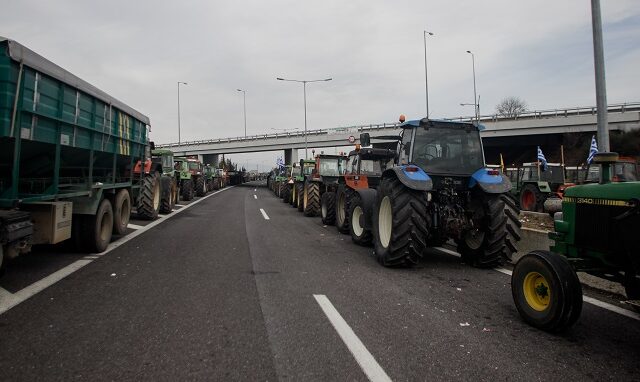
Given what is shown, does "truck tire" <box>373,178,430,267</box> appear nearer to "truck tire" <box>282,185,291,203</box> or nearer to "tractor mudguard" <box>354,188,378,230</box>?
"tractor mudguard" <box>354,188,378,230</box>

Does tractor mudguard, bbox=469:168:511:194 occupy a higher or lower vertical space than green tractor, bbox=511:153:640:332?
higher

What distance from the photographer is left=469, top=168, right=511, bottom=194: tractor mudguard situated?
704cm

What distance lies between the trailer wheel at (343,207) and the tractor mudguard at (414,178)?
164 inches

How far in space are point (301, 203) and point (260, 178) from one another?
82093mm

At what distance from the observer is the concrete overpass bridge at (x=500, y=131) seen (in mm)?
36250

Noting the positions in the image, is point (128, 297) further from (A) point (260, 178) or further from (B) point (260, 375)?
(A) point (260, 178)

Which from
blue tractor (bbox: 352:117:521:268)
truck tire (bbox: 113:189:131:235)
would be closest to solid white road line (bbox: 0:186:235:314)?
truck tire (bbox: 113:189:131:235)

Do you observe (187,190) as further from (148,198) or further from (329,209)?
(329,209)

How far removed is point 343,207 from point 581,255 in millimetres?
7442

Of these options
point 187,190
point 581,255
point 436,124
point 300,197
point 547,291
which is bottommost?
point 547,291

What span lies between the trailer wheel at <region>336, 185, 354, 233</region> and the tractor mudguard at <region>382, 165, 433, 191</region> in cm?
416

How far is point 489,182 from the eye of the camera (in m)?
7.18

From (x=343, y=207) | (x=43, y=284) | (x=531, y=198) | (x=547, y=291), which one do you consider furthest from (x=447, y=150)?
(x=531, y=198)

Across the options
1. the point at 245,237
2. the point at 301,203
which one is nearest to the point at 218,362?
the point at 245,237
